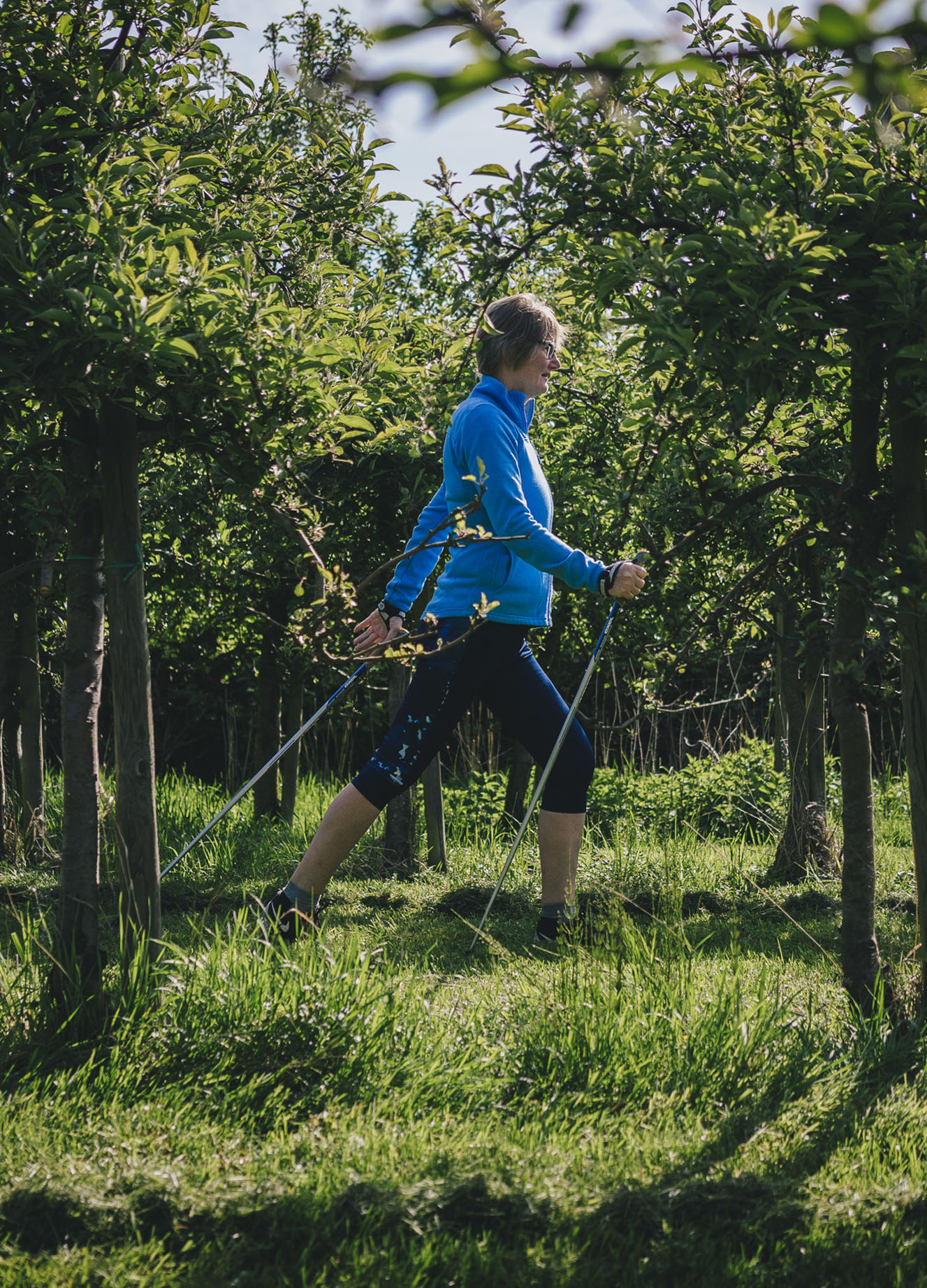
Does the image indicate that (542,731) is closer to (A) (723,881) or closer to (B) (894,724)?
(A) (723,881)

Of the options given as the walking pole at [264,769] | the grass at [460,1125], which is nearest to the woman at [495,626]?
the walking pole at [264,769]

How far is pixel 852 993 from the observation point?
9.95ft

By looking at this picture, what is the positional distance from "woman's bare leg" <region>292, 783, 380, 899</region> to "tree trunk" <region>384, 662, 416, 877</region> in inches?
70.1

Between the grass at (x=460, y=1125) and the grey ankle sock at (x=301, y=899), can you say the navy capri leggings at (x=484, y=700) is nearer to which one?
the grey ankle sock at (x=301, y=899)

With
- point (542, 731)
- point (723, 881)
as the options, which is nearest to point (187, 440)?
point (542, 731)

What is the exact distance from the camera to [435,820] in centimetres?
536

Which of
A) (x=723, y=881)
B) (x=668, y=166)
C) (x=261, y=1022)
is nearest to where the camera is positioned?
(x=261, y=1022)

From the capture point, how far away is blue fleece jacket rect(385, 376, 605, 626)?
133 inches

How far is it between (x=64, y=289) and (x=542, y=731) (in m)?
2.11

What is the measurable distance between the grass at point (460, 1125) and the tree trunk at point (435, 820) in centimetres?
183

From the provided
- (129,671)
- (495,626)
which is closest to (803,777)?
(495,626)

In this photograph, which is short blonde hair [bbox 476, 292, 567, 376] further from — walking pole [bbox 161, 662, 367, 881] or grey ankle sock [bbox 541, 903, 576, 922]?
grey ankle sock [bbox 541, 903, 576, 922]

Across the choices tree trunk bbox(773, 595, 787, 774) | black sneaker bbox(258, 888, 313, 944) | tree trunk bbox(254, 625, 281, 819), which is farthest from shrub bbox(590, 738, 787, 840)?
black sneaker bbox(258, 888, 313, 944)

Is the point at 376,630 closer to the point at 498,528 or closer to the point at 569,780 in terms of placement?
the point at 498,528
